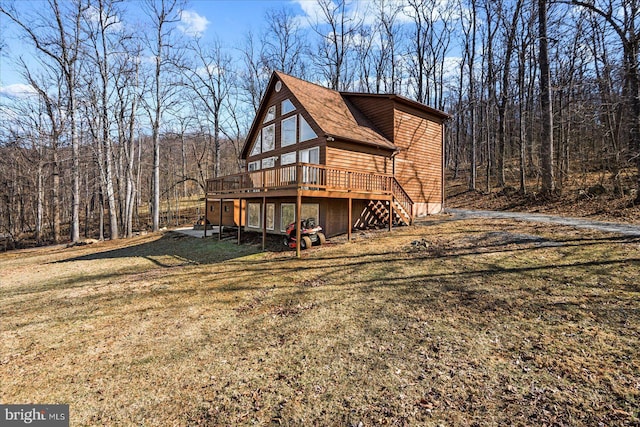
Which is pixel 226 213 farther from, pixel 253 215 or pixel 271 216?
pixel 271 216

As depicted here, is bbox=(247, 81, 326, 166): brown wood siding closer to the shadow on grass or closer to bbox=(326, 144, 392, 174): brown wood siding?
bbox=(326, 144, 392, 174): brown wood siding

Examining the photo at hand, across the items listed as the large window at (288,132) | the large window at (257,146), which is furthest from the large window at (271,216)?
the large window at (257,146)

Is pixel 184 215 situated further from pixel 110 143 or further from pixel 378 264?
pixel 378 264

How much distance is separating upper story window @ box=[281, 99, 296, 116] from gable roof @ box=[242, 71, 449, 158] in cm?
75

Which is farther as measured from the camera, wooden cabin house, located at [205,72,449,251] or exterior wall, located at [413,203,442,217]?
exterior wall, located at [413,203,442,217]

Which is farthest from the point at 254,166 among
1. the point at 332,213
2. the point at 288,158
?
the point at 332,213

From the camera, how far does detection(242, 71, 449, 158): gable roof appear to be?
42.4ft

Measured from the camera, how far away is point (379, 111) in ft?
51.4

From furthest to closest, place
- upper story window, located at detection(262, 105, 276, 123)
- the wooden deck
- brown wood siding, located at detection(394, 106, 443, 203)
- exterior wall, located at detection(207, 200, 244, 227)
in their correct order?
upper story window, located at detection(262, 105, 276, 123)
brown wood siding, located at detection(394, 106, 443, 203)
exterior wall, located at detection(207, 200, 244, 227)
the wooden deck

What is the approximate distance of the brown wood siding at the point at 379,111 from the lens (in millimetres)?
15016

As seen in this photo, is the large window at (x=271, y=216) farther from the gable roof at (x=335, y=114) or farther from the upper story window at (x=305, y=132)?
the gable roof at (x=335, y=114)

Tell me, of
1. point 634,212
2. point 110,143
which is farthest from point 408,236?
point 110,143

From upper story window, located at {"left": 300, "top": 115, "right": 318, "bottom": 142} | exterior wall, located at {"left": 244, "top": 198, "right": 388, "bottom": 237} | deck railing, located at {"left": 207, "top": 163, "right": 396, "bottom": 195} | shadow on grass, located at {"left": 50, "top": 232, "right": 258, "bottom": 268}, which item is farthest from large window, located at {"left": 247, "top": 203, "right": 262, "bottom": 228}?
upper story window, located at {"left": 300, "top": 115, "right": 318, "bottom": 142}

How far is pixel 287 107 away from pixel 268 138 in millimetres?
2434
